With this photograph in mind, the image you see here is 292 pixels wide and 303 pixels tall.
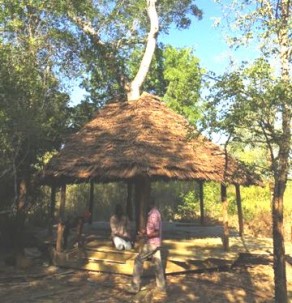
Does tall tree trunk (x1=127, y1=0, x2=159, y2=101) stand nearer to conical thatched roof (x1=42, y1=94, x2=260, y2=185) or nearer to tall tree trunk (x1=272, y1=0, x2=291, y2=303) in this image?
conical thatched roof (x1=42, y1=94, x2=260, y2=185)

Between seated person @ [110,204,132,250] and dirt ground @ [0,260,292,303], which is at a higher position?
seated person @ [110,204,132,250]

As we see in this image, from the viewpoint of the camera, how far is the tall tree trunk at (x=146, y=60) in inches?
720

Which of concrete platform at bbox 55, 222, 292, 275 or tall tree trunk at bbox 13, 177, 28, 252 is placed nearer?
concrete platform at bbox 55, 222, 292, 275

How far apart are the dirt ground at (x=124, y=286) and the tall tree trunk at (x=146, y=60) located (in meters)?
7.93

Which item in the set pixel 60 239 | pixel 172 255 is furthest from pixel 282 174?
pixel 60 239

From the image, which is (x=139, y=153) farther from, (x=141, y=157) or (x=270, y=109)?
(x=270, y=109)

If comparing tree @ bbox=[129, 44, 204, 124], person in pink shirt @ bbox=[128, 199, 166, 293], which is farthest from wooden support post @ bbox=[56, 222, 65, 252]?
tree @ bbox=[129, 44, 204, 124]

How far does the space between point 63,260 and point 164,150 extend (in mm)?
3588

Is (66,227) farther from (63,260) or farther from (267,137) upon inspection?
(267,137)

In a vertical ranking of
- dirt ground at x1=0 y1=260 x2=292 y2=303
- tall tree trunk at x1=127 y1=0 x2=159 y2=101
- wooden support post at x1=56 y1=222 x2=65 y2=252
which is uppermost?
tall tree trunk at x1=127 y1=0 x2=159 y2=101

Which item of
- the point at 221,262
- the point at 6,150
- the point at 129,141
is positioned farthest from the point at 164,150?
the point at 6,150

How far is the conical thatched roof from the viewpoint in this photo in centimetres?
1183

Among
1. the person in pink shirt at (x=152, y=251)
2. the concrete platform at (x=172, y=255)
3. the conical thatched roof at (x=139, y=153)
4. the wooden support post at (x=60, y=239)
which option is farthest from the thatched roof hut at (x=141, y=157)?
the person in pink shirt at (x=152, y=251)

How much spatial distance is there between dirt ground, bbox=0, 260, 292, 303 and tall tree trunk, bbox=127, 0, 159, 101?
793 cm
